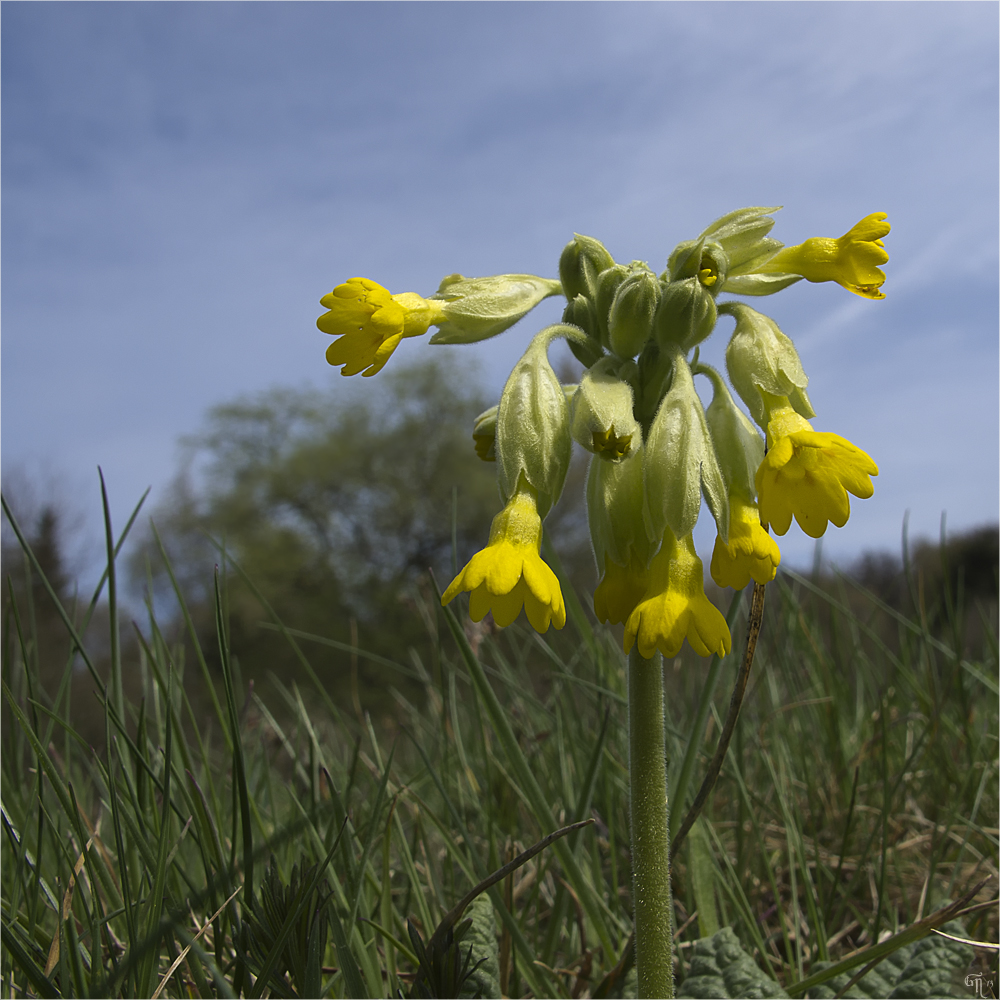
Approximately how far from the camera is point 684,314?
1.21 m

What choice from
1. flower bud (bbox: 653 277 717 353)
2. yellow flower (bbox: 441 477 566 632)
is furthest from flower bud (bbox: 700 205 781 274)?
yellow flower (bbox: 441 477 566 632)

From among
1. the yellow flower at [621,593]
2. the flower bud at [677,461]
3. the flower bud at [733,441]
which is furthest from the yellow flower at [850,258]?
the yellow flower at [621,593]

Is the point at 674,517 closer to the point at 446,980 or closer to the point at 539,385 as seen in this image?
the point at 539,385

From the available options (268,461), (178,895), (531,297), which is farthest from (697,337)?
(268,461)

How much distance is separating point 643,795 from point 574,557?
1597 cm

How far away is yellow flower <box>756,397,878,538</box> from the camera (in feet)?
3.96

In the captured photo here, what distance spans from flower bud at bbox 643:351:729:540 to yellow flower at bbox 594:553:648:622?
0.08 meters

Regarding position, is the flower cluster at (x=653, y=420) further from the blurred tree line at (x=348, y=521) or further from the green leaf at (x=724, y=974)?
the blurred tree line at (x=348, y=521)

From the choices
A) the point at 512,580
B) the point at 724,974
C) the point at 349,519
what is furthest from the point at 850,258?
the point at 349,519

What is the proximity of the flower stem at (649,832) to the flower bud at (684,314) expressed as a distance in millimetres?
462

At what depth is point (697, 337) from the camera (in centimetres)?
125

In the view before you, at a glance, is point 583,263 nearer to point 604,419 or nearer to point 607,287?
point 607,287

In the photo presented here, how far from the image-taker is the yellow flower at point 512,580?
1.15m

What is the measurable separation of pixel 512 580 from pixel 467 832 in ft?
2.39
